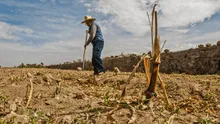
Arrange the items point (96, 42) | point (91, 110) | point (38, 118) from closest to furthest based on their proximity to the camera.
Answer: point (38, 118) < point (91, 110) < point (96, 42)

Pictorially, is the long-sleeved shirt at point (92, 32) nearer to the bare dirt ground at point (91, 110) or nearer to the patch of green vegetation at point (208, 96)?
the bare dirt ground at point (91, 110)

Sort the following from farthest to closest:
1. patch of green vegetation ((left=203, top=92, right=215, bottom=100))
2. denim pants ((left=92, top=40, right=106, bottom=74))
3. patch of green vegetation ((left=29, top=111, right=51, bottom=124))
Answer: denim pants ((left=92, top=40, right=106, bottom=74)) → patch of green vegetation ((left=203, top=92, right=215, bottom=100)) → patch of green vegetation ((left=29, top=111, right=51, bottom=124))

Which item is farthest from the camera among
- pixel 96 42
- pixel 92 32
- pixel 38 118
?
pixel 96 42

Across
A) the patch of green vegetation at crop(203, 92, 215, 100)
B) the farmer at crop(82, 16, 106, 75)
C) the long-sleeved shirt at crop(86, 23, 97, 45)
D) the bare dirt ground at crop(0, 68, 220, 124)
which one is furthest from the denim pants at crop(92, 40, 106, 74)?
the patch of green vegetation at crop(203, 92, 215, 100)

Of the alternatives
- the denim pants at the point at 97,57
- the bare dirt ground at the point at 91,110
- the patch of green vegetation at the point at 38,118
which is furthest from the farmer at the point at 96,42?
the patch of green vegetation at the point at 38,118

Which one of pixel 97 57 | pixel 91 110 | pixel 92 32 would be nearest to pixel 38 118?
pixel 91 110

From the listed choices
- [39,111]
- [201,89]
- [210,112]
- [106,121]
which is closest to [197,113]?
[210,112]

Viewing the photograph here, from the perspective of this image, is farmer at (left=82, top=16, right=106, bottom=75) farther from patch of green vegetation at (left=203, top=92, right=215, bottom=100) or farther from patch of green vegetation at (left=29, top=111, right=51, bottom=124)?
patch of green vegetation at (left=29, top=111, right=51, bottom=124)

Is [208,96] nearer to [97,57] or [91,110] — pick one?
[91,110]

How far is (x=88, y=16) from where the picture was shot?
777 centimetres

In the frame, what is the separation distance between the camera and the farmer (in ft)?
24.7

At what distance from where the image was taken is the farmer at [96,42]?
753cm

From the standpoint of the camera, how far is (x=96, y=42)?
764cm

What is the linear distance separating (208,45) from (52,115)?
8297 millimetres
